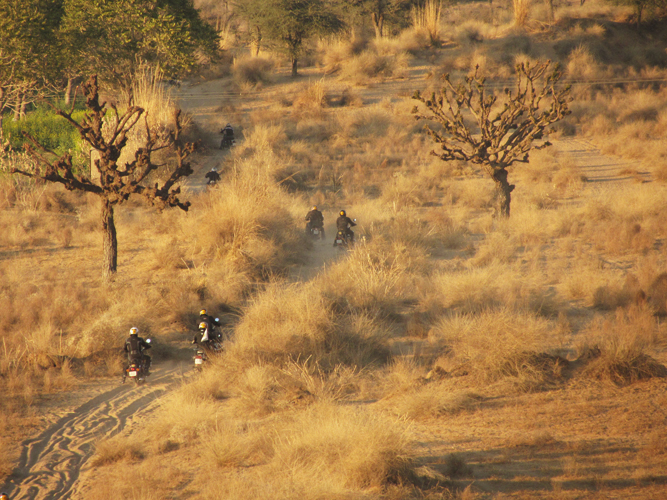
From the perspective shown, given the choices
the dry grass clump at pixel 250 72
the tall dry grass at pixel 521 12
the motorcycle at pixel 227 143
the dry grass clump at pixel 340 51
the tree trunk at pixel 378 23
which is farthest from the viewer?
the tree trunk at pixel 378 23

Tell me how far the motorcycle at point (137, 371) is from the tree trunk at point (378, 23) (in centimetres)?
3221

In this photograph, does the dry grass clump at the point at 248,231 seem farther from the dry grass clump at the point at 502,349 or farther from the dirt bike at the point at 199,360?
the dry grass clump at the point at 502,349

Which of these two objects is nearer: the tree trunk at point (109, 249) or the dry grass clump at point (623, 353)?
the dry grass clump at point (623, 353)

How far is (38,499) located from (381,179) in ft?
54.6

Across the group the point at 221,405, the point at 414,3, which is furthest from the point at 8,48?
the point at 414,3

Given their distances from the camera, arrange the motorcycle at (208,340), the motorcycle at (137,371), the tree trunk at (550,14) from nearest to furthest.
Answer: the motorcycle at (137,371) → the motorcycle at (208,340) → the tree trunk at (550,14)

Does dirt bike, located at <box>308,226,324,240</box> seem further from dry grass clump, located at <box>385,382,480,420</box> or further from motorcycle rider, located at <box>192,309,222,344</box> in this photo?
dry grass clump, located at <box>385,382,480,420</box>

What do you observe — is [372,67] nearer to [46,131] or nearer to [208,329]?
[46,131]

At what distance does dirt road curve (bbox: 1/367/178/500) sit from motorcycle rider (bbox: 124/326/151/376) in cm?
34

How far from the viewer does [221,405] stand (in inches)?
288

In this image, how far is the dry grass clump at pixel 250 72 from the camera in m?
31.4

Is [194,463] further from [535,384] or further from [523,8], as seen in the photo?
[523,8]

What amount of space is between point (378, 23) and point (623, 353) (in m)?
34.3

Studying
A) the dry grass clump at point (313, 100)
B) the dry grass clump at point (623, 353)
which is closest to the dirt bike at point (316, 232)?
the dry grass clump at point (623, 353)
